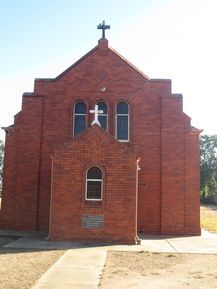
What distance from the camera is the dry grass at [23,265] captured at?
9.62 metres

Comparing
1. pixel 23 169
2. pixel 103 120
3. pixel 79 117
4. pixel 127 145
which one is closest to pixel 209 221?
pixel 127 145

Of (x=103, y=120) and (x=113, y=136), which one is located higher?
(x=103, y=120)

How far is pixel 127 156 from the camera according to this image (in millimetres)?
17359

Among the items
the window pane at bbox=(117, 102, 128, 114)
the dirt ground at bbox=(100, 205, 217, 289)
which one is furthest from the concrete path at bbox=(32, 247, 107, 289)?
the window pane at bbox=(117, 102, 128, 114)

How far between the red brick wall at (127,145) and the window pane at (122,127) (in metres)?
0.33

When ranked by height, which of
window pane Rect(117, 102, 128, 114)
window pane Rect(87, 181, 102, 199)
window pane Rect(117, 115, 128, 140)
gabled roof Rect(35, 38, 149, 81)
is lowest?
window pane Rect(87, 181, 102, 199)

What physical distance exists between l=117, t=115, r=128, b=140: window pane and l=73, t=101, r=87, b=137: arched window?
1.72m

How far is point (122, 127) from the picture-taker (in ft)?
70.4

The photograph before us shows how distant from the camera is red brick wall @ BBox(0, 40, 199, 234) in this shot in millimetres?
20531

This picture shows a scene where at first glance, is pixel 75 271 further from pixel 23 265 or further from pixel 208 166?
pixel 208 166

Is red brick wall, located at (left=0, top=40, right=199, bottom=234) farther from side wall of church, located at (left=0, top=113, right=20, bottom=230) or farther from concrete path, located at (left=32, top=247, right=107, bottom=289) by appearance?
concrete path, located at (left=32, top=247, right=107, bottom=289)

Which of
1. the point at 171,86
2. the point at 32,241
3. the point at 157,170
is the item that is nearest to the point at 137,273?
the point at 32,241

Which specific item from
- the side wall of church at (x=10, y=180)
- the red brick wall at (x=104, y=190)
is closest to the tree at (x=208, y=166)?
the side wall of church at (x=10, y=180)

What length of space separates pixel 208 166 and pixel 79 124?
51.6 metres
